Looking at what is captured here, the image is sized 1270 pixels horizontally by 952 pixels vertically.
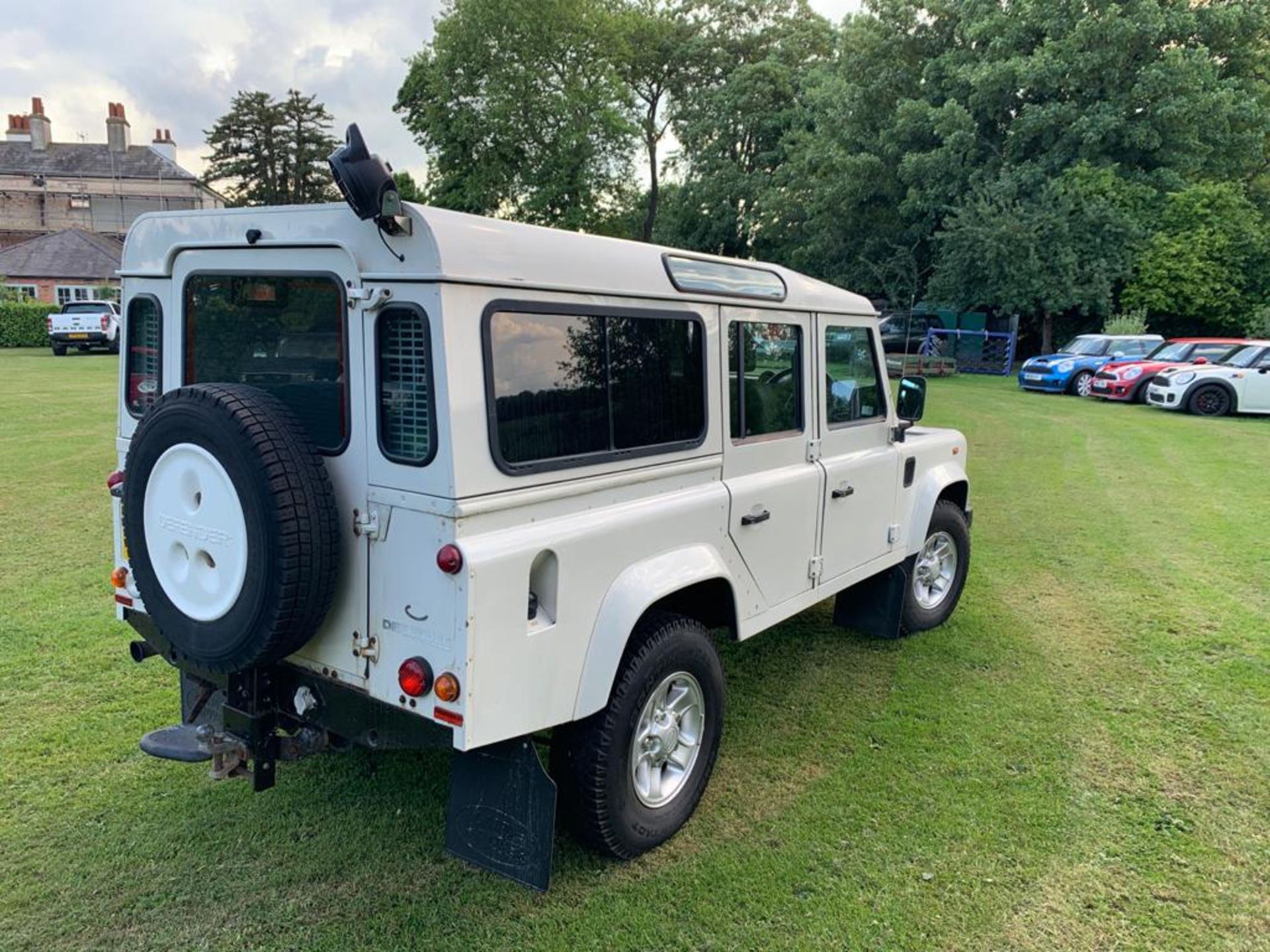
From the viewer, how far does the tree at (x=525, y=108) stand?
113 ft

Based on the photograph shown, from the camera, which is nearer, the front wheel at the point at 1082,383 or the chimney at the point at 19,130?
the front wheel at the point at 1082,383

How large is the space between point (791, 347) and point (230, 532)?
2.54 metres

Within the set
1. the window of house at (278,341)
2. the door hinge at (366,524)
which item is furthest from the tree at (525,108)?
the door hinge at (366,524)

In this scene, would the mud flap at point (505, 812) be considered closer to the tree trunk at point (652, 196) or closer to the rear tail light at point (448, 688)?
the rear tail light at point (448, 688)

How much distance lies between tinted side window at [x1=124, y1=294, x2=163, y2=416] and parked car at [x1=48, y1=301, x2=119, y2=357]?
1024 inches

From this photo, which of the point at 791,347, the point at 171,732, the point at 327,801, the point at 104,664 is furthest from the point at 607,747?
the point at 104,664

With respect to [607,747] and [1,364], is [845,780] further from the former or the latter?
[1,364]

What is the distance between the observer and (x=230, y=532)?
2.60 meters

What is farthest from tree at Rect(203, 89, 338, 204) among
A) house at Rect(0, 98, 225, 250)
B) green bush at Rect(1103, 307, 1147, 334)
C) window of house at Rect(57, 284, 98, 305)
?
green bush at Rect(1103, 307, 1147, 334)

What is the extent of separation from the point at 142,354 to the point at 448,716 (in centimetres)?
203

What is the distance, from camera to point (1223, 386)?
53.8ft

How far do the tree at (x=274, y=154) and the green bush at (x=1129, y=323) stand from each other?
43.9 metres

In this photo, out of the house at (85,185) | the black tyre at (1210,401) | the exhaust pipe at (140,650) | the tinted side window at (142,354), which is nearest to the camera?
the tinted side window at (142,354)

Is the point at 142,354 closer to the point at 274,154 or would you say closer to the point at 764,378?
the point at 764,378
